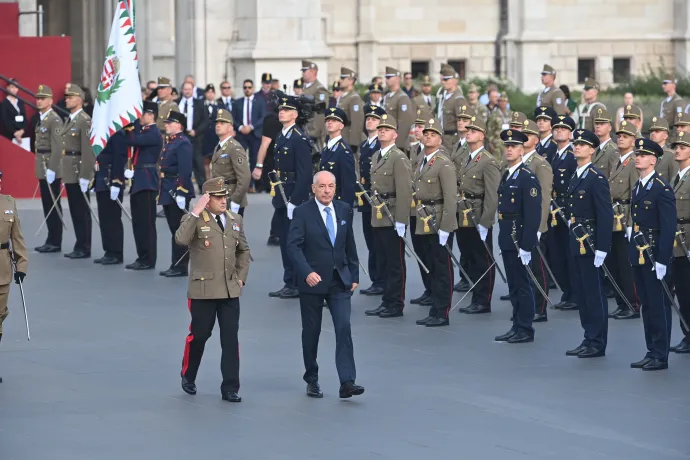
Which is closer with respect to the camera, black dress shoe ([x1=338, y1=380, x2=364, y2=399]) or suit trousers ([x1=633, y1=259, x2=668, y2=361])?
black dress shoe ([x1=338, y1=380, x2=364, y2=399])

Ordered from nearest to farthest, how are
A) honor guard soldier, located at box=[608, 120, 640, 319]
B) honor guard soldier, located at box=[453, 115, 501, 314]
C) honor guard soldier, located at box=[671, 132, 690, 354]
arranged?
honor guard soldier, located at box=[671, 132, 690, 354], honor guard soldier, located at box=[608, 120, 640, 319], honor guard soldier, located at box=[453, 115, 501, 314]

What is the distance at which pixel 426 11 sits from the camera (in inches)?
1374

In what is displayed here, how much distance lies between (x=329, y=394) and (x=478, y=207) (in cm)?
374

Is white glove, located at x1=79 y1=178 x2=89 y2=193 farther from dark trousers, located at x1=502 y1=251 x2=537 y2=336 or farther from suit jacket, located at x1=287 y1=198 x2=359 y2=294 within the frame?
suit jacket, located at x1=287 y1=198 x2=359 y2=294

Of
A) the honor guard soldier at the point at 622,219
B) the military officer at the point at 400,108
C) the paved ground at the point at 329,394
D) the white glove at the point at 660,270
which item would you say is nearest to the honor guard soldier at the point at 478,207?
the paved ground at the point at 329,394

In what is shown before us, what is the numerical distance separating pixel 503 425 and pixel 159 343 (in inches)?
153

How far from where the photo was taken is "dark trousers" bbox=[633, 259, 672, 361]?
478 inches

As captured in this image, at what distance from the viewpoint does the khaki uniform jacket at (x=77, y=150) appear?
Result: 1806 centimetres

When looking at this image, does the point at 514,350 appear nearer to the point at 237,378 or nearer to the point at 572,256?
the point at 572,256

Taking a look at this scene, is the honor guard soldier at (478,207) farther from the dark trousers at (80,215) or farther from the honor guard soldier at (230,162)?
the dark trousers at (80,215)

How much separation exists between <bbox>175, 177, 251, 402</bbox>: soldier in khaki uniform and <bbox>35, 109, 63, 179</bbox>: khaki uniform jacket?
24.6 feet

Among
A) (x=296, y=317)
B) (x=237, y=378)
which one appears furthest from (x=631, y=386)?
(x=296, y=317)

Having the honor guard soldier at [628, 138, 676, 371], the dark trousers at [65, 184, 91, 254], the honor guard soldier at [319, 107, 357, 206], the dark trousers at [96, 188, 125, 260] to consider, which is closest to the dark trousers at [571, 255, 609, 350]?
the honor guard soldier at [628, 138, 676, 371]

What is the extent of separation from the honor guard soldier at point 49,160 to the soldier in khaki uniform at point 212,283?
751 centimetres
